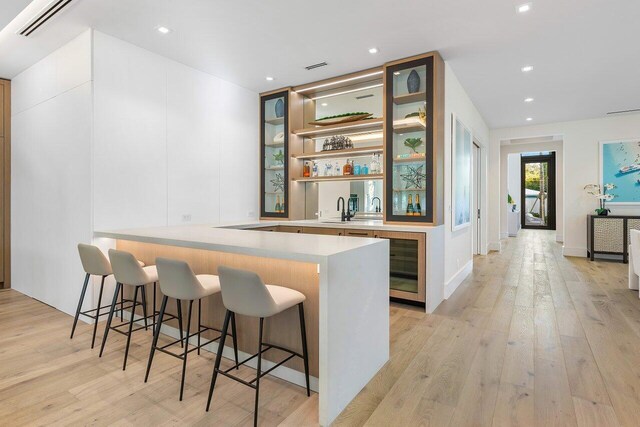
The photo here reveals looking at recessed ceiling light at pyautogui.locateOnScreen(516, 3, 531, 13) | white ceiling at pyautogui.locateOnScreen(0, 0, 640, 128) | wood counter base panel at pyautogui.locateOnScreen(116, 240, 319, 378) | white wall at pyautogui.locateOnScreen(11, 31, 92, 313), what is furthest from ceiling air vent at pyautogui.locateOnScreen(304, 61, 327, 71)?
wood counter base panel at pyautogui.locateOnScreen(116, 240, 319, 378)

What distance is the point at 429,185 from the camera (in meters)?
3.83

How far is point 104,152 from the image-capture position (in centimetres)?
340

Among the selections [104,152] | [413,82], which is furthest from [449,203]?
[104,152]

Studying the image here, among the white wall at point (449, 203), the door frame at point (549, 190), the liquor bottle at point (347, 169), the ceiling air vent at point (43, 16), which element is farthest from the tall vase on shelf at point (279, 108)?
the door frame at point (549, 190)

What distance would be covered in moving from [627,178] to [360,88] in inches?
241

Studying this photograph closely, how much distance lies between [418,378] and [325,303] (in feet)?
3.38

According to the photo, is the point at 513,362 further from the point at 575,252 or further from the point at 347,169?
the point at 575,252

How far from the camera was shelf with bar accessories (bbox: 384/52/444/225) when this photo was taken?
3805 millimetres

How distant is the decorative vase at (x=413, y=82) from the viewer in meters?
3.92

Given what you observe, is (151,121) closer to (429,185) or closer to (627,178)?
(429,185)

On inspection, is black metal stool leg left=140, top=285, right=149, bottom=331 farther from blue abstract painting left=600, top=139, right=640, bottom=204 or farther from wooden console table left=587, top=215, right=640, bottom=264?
blue abstract painting left=600, top=139, right=640, bottom=204

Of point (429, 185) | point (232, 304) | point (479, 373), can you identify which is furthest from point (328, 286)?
point (429, 185)

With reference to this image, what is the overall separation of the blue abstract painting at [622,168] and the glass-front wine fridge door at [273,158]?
A: 660 centimetres

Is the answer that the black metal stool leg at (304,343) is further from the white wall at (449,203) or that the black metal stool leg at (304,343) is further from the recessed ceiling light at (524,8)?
the recessed ceiling light at (524,8)
